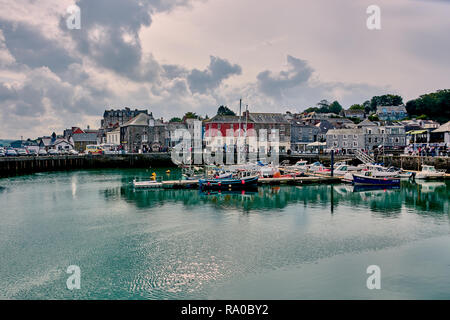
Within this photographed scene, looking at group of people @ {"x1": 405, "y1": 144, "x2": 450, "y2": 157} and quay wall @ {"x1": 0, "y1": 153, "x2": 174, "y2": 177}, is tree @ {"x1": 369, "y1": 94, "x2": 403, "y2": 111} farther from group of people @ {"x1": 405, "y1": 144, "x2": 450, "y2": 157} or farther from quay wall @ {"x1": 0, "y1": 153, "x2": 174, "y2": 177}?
quay wall @ {"x1": 0, "y1": 153, "x2": 174, "y2": 177}

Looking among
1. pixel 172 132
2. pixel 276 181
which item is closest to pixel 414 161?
pixel 276 181

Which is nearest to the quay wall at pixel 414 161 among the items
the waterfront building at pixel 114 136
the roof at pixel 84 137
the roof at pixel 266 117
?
the roof at pixel 266 117

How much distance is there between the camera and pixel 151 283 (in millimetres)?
15008

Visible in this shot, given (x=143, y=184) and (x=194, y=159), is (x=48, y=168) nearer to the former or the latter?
(x=194, y=159)

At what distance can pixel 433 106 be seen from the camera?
383 ft

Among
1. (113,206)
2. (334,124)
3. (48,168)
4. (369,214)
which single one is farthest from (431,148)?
(48,168)

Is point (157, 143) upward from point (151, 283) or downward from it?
upward

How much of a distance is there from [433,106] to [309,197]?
10146cm

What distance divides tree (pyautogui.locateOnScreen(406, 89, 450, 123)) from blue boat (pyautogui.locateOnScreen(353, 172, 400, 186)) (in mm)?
84010

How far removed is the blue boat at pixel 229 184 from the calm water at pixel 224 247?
165 inches

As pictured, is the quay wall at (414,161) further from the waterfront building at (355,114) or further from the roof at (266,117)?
the waterfront building at (355,114)

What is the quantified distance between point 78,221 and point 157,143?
56543mm

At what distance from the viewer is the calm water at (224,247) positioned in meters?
14.6

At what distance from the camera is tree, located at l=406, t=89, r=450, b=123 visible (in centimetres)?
11375
